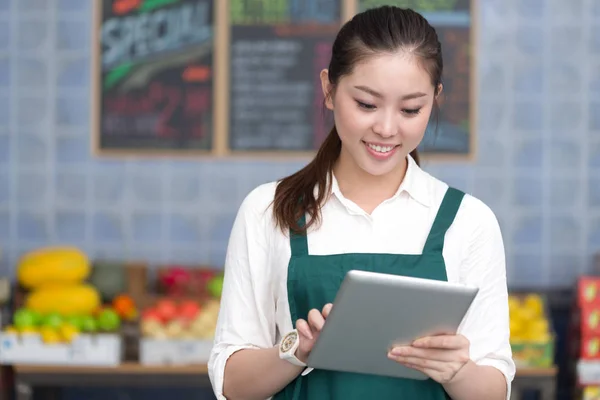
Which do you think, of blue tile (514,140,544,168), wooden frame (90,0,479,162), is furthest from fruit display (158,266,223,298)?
blue tile (514,140,544,168)

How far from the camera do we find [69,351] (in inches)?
148

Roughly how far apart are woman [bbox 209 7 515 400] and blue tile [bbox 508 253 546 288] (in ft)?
9.27

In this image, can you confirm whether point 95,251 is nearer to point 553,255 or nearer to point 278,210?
point 553,255

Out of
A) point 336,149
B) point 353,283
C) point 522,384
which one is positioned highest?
point 336,149

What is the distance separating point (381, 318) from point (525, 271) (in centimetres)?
314

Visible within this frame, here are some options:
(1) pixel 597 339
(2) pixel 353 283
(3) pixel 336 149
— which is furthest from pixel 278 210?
(1) pixel 597 339

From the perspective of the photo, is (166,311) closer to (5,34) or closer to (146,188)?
(146,188)

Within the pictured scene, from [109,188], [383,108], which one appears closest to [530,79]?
[109,188]

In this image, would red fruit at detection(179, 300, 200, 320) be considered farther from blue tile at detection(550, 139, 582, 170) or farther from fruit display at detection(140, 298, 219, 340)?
blue tile at detection(550, 139, 582, 170)

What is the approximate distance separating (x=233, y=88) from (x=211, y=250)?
2.28ft

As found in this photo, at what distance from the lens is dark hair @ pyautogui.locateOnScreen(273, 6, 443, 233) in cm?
159

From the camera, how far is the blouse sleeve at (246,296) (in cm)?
166

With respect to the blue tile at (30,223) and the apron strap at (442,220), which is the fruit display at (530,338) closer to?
the blue tile at (30,223)

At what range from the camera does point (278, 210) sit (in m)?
1.68
